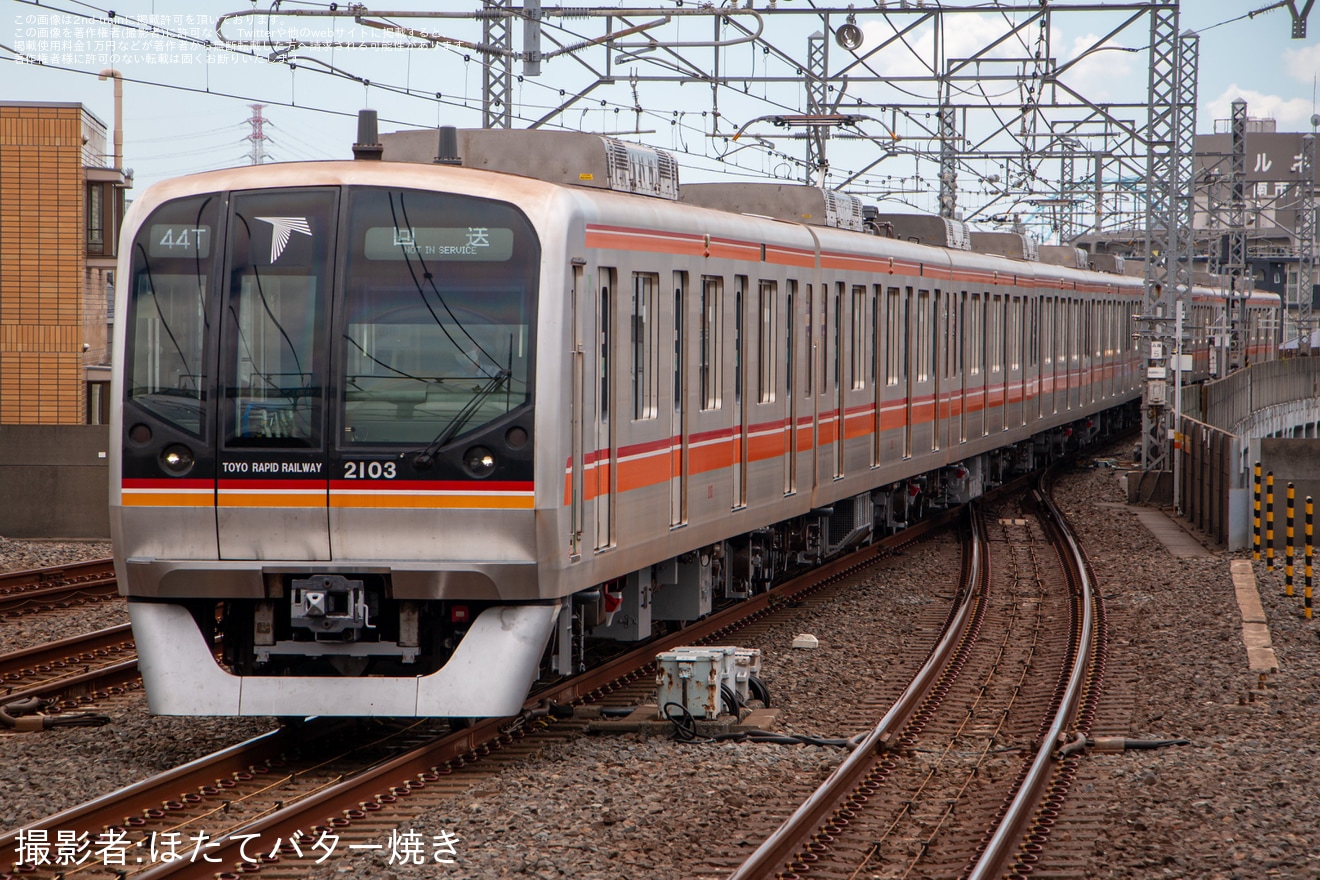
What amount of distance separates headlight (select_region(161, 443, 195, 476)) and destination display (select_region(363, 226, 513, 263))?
49.3 inches

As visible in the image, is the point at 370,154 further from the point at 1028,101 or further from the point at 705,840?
the point at 1028,101

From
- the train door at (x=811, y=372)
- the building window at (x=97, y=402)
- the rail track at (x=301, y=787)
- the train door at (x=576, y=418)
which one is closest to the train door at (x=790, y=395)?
the train door at (x=811, y=372)

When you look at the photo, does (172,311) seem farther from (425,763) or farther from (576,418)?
(425,763)

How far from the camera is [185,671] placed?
791 centimetres

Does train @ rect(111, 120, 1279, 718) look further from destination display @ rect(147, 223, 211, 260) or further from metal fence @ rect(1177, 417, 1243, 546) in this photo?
metal fence @ rect(1177, 417, 1243, 546)

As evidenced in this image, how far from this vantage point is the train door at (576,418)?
27.1 ft

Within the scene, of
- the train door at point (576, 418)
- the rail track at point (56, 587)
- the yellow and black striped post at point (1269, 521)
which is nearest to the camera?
the train door at point (576, 418)

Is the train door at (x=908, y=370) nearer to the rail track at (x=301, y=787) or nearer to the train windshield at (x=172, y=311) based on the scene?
the rail track at (x=301, y=787)

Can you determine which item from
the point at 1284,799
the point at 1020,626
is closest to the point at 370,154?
the point at 1284,799

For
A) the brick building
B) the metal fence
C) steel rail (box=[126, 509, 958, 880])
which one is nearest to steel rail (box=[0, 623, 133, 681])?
steel rail (box=[126, 509, 958, 880])

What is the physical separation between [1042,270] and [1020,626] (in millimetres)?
12056

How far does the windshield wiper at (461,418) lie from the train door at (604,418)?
96 centimetres

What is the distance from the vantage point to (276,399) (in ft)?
25.8

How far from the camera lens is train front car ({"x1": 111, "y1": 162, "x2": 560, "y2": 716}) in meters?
7.82
